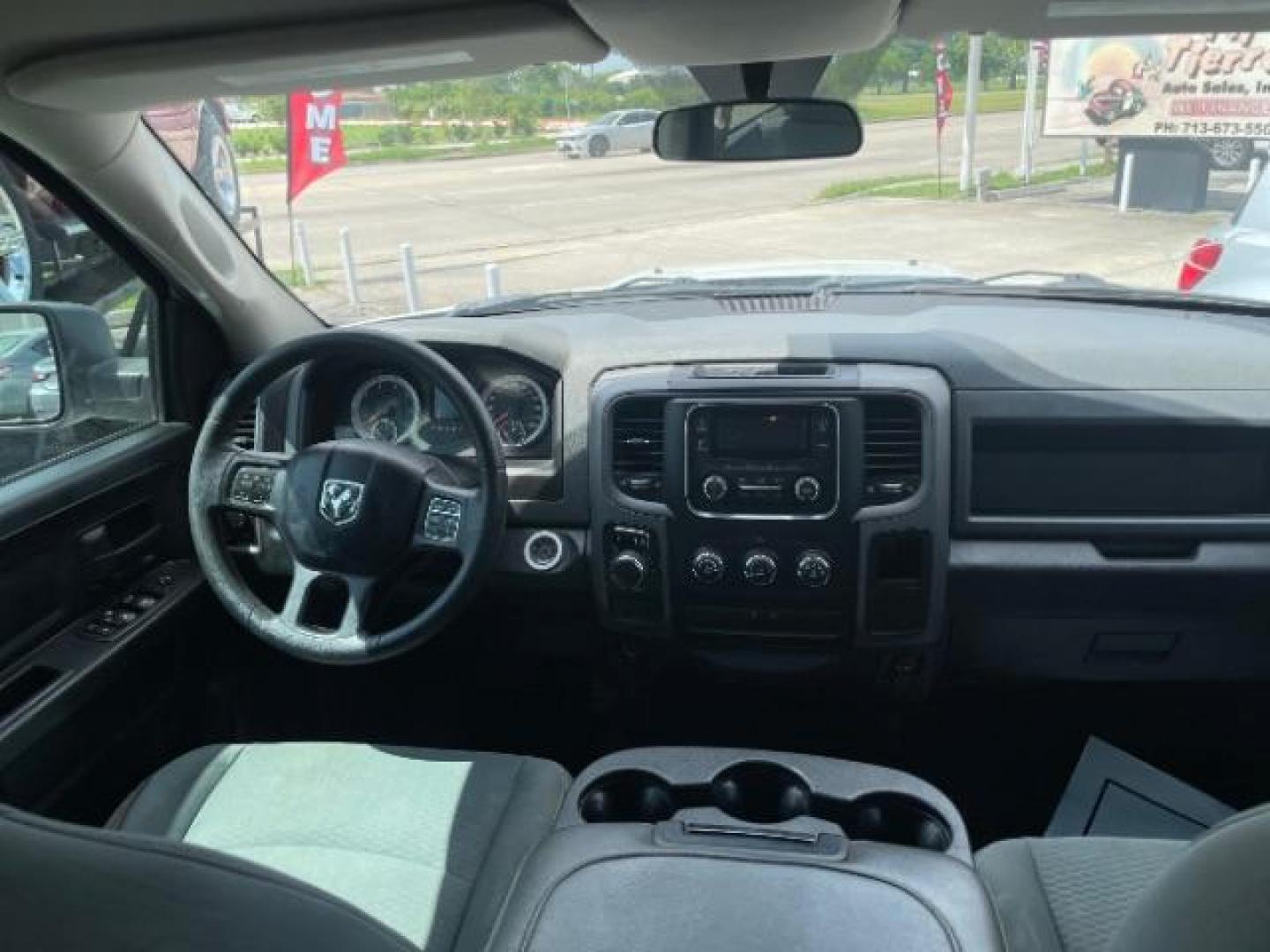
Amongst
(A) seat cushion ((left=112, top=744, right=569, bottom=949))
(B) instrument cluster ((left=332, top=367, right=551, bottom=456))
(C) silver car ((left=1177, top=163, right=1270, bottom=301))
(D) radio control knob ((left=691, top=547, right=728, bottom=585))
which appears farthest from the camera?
(C) silver car ((left=1177, top=163, right=1270, bottom=301))

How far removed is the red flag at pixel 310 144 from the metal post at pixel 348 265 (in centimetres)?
51

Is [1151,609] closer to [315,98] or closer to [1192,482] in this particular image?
[1192,482]

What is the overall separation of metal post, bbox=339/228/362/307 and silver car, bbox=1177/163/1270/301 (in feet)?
9.83

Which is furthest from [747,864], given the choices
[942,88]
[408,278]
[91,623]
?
[408,278]

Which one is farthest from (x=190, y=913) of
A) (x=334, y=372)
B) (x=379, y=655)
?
(x=334, y=372)

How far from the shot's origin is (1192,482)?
8.97ft

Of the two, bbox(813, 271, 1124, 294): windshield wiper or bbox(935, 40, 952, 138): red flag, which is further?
bbox(813, 271, 1124, 294): windshield wiper

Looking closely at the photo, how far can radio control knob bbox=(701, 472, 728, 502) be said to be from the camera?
271cm

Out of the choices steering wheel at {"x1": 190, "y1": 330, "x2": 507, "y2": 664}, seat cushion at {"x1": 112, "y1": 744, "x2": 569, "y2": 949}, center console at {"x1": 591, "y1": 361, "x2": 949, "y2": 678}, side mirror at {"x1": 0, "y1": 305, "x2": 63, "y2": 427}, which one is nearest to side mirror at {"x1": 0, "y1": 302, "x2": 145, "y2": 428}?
side mirror at {"x1": 0, "y1": 305, "x2": 63, "y2": 427}

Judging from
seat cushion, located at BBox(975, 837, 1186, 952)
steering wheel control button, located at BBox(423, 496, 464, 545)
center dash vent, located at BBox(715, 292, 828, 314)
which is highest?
center dash vent, located at BBox(715, 292, 828, 314)

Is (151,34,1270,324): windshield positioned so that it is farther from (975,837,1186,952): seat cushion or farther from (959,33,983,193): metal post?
(975,837,1186,952): seat cushion

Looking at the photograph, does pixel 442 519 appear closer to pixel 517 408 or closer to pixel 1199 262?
pixel 517 408

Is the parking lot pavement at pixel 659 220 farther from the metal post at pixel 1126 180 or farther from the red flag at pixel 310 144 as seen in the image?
the red flag at pixel 310 144

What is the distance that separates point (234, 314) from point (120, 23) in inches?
47.0
